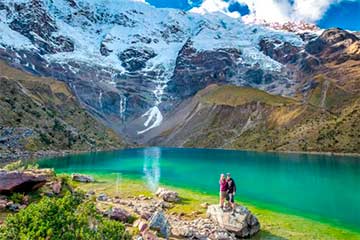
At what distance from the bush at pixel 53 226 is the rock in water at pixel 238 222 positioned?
19.9 meters

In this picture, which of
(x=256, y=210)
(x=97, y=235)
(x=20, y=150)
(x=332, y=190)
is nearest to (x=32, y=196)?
(x=97, y=235)

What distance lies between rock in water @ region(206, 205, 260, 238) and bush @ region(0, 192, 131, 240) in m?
19.9

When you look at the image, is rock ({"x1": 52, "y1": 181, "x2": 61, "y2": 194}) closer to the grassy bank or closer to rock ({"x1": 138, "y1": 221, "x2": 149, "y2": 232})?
rock ({"x1": 138, "y1": 221, "x2": 149, "y2": 232})

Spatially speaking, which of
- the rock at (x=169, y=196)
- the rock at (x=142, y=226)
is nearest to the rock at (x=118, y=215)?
the rock at (x=142, y=226)

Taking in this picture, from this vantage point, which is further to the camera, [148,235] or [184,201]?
[184,201]

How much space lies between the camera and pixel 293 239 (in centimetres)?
3384

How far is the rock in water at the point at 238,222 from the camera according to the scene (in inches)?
1331

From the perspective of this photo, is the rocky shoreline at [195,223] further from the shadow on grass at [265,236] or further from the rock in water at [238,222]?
the shadow on grass at [265,236]

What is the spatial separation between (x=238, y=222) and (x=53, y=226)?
22.8 m

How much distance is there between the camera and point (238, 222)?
1348 inches

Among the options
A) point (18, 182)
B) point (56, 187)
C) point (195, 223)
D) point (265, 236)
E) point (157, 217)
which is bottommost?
point (265, 236)

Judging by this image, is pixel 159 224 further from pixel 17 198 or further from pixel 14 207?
pixel 17 198

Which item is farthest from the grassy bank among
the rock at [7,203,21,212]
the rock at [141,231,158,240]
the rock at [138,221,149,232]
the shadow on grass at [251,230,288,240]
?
the rock at [7,203,21,212]

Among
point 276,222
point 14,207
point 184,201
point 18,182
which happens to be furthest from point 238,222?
point 18,182
